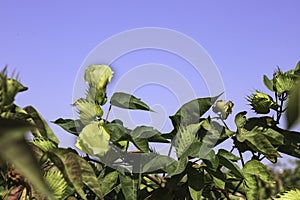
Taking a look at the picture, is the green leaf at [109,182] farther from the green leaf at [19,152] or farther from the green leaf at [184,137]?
the green leaf at [19,152]

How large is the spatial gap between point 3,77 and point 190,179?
540 millimetres

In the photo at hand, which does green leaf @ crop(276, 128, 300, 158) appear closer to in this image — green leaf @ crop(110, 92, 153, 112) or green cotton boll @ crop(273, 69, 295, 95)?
green cotton boll @ crop(273, 69, 295, 95)

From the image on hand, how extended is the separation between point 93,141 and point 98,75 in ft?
0.41

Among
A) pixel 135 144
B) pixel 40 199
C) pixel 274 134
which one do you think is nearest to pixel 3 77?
pixel 40 199

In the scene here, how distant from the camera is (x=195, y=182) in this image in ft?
2.74

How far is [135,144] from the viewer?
83 cm

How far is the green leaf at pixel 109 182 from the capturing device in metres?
0.82

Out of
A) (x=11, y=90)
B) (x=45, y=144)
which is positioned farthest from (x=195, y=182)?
(x=11, y=90)

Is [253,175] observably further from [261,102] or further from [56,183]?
[56,183]

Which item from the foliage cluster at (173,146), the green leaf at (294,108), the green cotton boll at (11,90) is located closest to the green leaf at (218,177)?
the foliage cluster at (173,146)

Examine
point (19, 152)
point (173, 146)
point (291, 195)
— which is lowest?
point (291, 195)

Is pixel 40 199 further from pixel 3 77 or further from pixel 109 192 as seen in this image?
pixel 3 77

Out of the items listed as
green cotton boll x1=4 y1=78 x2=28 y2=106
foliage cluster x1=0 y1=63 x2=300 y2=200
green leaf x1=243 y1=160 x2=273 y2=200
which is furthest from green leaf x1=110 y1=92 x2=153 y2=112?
green cotton boll x1=4 y1=78 x2=28 y2=106

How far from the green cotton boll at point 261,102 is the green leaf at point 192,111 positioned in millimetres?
136
